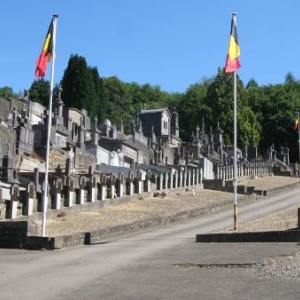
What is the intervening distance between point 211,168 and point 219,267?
42.2 meters

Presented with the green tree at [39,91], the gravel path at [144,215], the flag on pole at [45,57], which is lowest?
the gravel path at [144,215]

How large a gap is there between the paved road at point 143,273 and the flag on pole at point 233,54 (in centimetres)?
678

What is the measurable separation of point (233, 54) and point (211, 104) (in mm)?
72762

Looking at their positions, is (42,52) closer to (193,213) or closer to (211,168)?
(193,213)

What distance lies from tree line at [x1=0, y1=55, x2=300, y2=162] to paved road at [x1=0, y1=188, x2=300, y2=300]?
211 feet

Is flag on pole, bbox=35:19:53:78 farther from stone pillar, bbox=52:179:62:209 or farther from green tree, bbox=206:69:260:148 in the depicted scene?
green tree, bbox=206:69:260:148

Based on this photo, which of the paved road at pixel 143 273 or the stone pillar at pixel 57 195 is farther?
the stone pillar at pixel 57 195

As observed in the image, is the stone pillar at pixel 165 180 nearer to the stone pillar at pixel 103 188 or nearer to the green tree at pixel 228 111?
the stone pillar at pixel 103 188

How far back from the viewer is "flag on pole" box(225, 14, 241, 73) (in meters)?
20.2

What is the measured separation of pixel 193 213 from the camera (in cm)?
2711

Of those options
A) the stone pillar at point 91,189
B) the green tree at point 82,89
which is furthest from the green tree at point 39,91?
the stone pillar at point 91,189

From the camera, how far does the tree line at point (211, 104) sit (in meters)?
88.8

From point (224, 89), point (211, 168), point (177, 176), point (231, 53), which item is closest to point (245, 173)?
point (211, 168)

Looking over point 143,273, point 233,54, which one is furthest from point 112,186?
point 143,273
